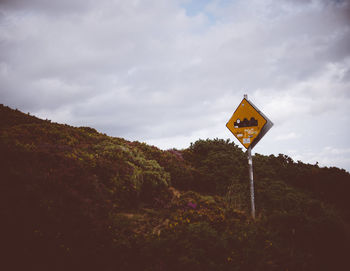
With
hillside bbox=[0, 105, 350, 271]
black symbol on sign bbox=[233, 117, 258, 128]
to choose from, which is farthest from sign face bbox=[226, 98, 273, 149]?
hillside bbox=[0, 105, 350, 271]

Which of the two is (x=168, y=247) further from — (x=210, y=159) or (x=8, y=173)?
(x=210, y=159)

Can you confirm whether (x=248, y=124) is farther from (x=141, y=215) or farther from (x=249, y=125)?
(x=141, y=215)

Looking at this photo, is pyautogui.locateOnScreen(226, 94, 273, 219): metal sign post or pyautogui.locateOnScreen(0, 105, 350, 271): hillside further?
pyautogui.locateOnScreen(226, 94, 273, 219): metal sign post

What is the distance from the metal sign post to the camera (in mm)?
7133

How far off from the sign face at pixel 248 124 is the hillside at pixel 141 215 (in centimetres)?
255

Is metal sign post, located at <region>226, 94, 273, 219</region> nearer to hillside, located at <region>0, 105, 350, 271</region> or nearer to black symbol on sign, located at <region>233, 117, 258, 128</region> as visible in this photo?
black symbol on sign, located at <region>233, 117, 258, 128</region>

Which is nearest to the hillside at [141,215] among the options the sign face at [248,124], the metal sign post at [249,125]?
the metal sign post at [249,125]

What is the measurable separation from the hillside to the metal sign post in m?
2.01

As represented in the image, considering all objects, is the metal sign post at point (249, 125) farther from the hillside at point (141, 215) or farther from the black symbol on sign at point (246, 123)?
the hillside at point (141, 215)

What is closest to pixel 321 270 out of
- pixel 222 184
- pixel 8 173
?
pixel 222 184

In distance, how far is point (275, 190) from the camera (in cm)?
854

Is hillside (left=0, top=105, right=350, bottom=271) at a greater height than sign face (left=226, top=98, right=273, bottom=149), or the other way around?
sign face (left=226, top=98, right=273, bottom=149)

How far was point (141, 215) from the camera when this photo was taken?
6395 millimetres

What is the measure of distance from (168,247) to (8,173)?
14.9ft
